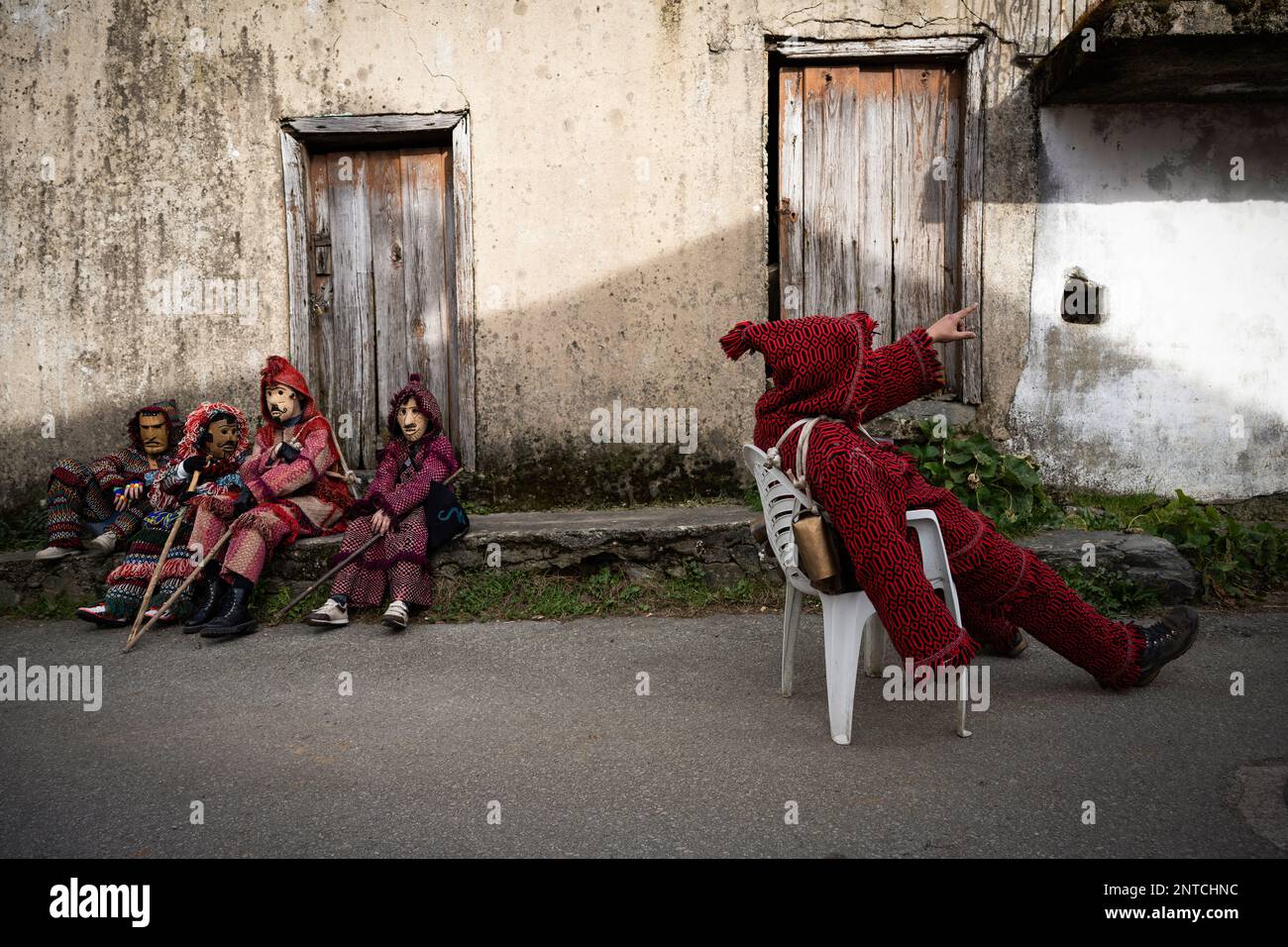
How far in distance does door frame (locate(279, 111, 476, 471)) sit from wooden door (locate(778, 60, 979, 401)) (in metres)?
1.88

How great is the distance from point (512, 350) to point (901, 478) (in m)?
3.12

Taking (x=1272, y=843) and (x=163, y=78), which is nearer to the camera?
(x=1272, y=843)

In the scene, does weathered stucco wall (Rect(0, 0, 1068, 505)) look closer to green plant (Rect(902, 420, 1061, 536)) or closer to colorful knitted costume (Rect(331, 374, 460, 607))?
green plant (Rect(902, 420, 1061, 536))

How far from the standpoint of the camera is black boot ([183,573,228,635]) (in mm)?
4716

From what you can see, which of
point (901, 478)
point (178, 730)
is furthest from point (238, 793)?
point (901, 478)

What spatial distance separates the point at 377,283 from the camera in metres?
6.08

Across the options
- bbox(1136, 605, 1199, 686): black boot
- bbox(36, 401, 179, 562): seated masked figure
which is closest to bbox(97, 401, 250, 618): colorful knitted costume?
bbox(36, 401, 179, 562): seated masked figure

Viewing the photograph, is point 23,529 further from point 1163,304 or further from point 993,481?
point 1163,304

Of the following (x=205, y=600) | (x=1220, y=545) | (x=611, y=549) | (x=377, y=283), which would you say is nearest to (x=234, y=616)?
(x=205, y=600)

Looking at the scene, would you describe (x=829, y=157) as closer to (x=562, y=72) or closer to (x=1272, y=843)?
(x=562, y=72)

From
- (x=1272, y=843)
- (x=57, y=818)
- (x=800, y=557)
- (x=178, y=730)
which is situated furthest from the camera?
(x=178, y=730)

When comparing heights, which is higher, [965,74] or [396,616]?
[965,74]

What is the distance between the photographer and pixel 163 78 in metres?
5.83

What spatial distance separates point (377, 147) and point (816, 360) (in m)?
3.93
